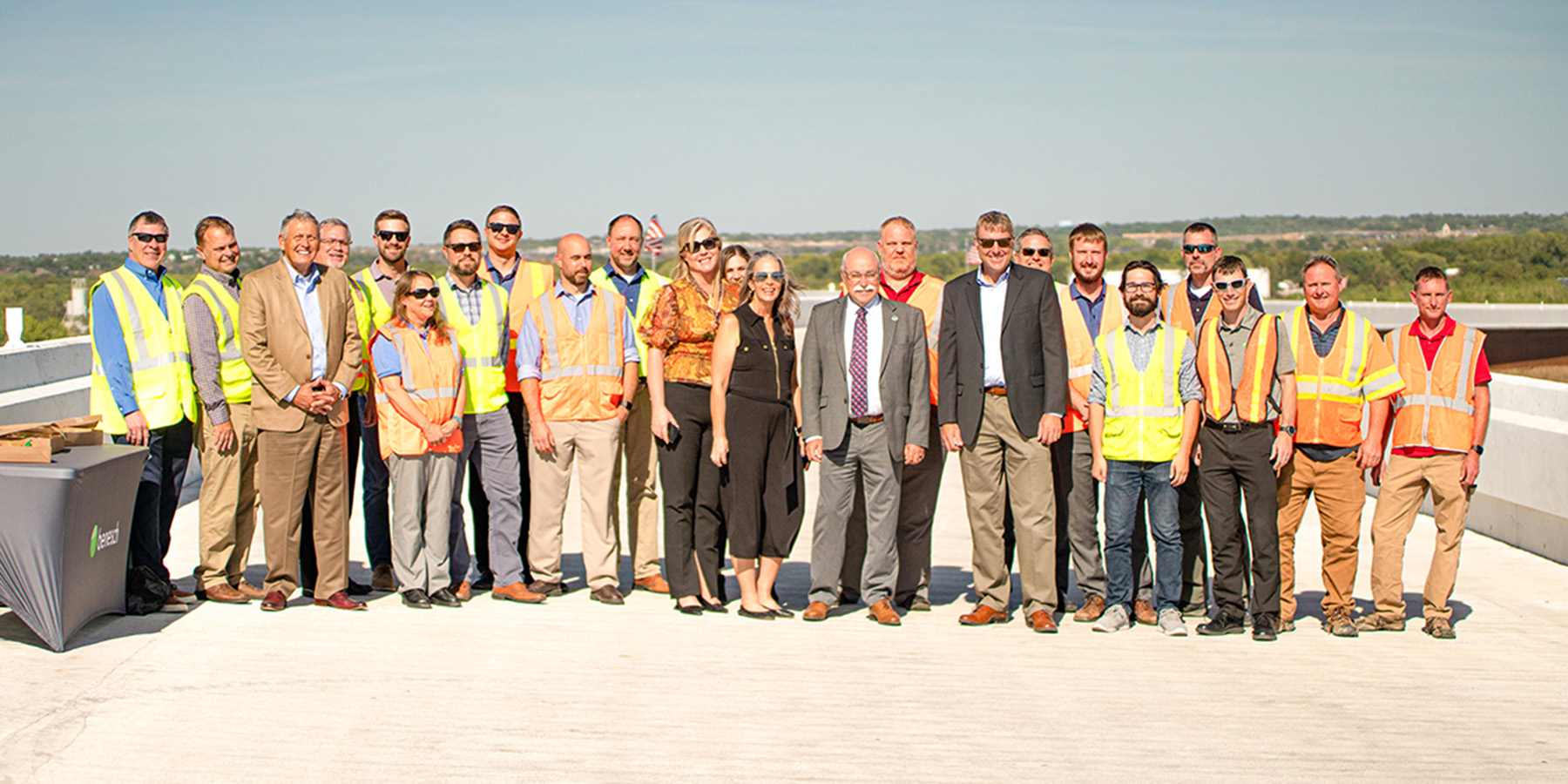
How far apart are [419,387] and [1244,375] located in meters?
4.20

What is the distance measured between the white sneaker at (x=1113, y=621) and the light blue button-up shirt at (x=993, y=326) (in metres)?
1.28

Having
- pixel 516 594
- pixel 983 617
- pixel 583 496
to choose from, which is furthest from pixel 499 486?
pixel 983 617

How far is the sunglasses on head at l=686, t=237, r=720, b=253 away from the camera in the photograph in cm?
762

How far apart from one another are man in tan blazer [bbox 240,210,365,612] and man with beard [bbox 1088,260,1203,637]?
12.7ft

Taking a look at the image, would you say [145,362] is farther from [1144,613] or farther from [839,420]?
[1144,613]

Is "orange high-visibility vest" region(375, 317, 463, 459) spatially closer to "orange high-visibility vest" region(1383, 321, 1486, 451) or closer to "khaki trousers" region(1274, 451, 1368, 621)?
"khaki trousers" region(1274, 451, 1368, 621)

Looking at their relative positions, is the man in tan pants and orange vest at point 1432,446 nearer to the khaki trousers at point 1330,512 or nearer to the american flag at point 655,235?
the khaki trousers at point 1330,512

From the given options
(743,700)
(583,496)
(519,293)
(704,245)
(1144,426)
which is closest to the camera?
(743,700)

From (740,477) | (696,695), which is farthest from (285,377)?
(696,695)

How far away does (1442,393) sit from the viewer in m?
7.30

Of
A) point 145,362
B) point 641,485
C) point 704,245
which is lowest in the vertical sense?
point 641,485

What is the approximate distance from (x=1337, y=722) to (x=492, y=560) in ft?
14.2

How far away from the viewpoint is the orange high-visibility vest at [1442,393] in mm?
7270

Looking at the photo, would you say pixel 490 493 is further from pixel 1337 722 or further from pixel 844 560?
pixel 1337 722
